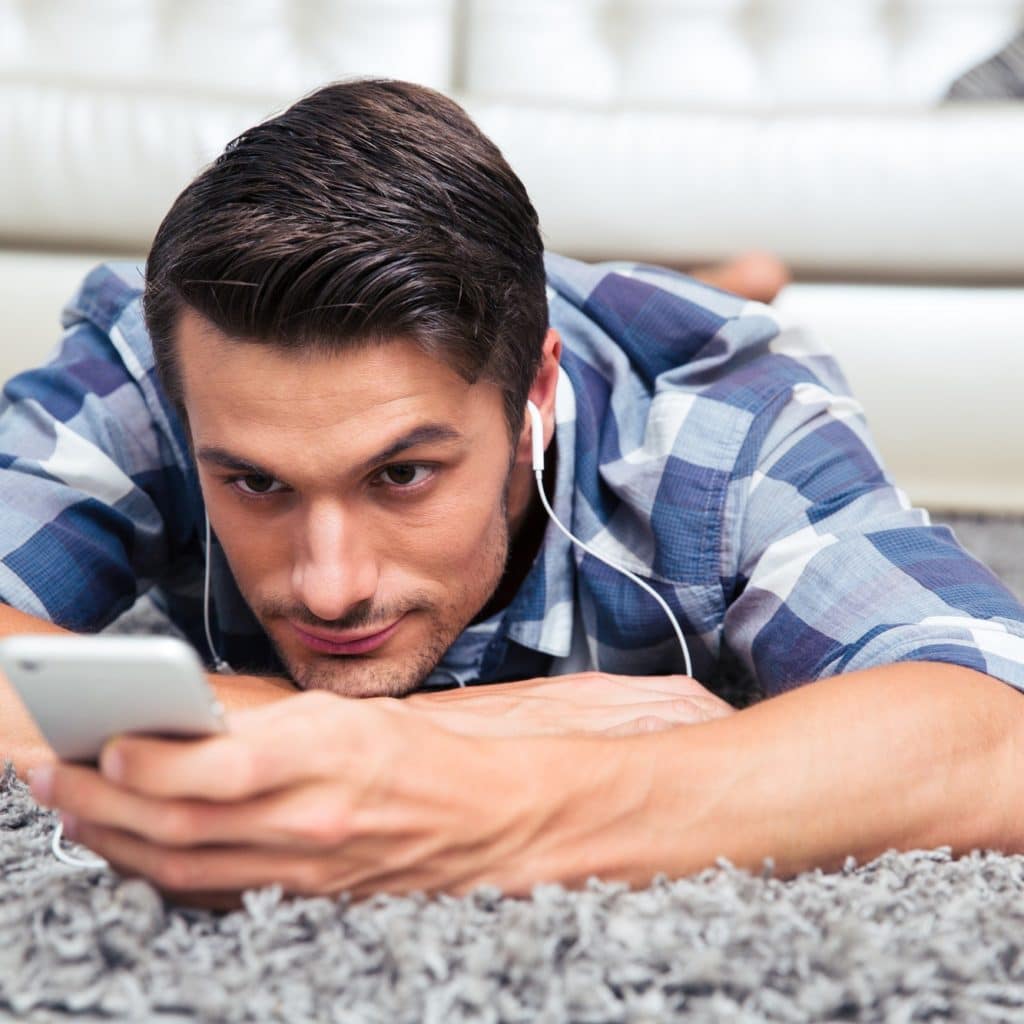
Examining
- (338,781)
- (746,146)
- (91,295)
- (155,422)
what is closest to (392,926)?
(338,781)

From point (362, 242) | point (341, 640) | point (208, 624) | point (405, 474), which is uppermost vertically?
point (362, 242)

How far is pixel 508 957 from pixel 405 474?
40 centimetres

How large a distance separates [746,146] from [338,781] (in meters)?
1.25

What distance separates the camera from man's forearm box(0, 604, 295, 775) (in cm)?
79

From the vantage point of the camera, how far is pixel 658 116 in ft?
5.32

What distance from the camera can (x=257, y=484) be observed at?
0.87m

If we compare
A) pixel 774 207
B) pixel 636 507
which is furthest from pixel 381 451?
pixel 774 207

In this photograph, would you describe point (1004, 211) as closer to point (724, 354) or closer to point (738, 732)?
point (724, 354)

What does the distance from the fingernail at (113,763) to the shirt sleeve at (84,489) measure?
46 cm

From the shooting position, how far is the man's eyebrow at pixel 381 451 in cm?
83

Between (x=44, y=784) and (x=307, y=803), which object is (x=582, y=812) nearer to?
(x=307, y=803)

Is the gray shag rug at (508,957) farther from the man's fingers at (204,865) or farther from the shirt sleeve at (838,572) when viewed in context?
the shirt sleeve at (838,572)

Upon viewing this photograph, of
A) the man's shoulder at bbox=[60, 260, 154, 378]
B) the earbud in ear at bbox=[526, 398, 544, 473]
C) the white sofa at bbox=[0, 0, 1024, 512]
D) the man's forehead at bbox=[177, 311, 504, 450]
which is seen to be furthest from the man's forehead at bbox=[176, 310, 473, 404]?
the white sofa at bbox=[0, 0, 1024, 512]

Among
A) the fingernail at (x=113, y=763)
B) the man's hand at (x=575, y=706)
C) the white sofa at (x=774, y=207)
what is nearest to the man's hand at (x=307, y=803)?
the fingernail at (x=113, y=763)
